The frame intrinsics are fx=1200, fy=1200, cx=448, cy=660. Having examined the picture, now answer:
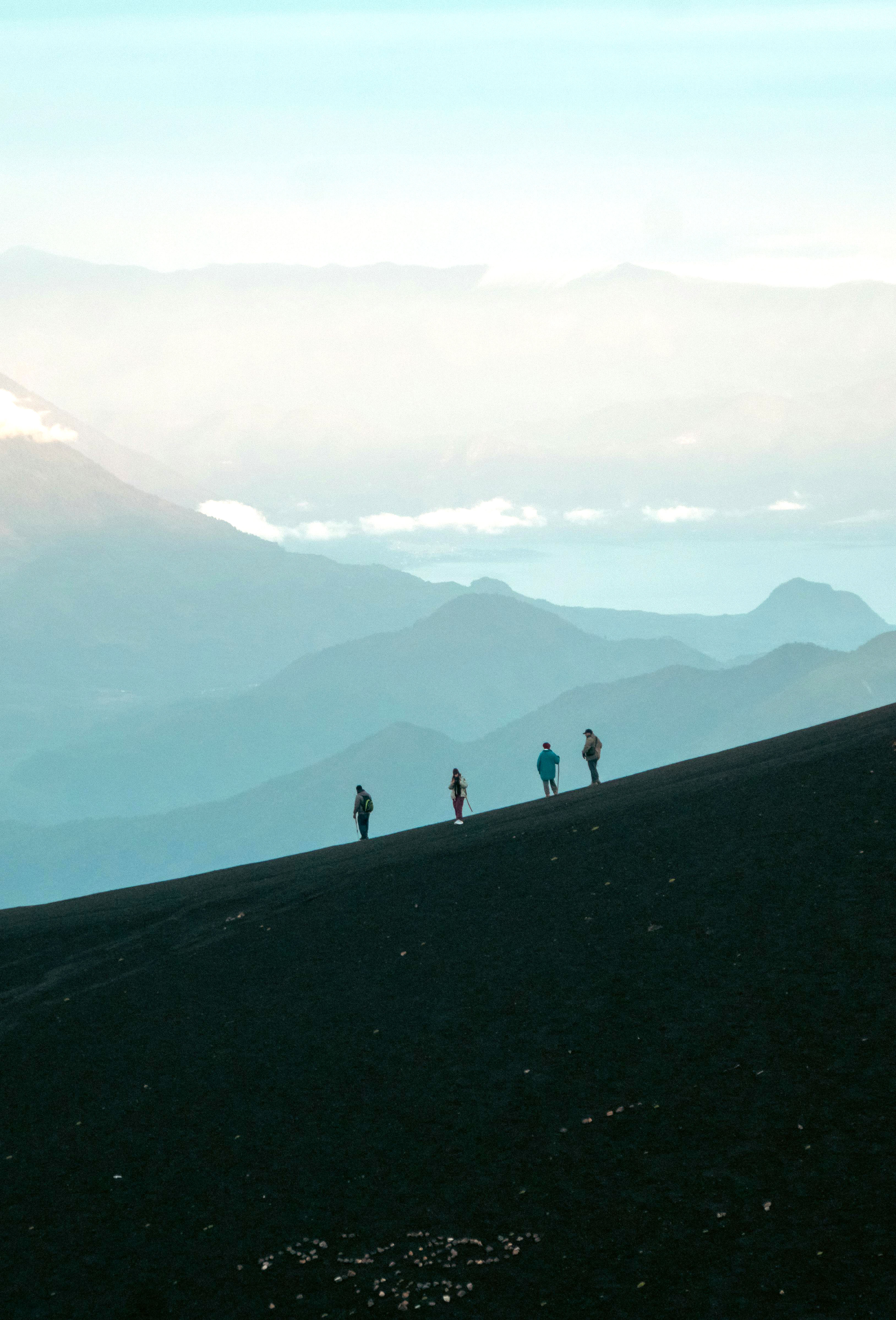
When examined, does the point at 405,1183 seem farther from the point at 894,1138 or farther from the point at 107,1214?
the point at 894,1138

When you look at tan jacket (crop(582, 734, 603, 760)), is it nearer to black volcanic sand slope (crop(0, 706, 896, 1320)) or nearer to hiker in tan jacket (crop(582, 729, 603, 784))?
hiker in tan jacket (crop(582, 729, 603, 784))

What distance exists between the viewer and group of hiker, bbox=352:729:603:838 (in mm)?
33031

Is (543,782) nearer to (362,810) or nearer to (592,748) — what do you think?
(592,748)

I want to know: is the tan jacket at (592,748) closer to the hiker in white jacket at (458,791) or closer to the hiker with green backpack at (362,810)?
the hiker in white jacket at (458,791)

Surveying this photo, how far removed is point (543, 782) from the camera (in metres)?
34.9

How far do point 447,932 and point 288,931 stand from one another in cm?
401

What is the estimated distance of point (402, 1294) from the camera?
10.4m

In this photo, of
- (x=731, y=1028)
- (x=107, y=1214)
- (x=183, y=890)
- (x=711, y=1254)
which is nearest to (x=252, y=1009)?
(x=107, y=1214)

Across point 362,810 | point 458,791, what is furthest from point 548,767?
point 362,810

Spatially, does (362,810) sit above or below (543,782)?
above

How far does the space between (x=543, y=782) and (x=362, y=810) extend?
5322 millimetres

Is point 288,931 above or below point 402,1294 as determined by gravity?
above

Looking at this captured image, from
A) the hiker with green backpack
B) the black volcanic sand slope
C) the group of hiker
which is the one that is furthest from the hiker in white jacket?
the black volcanic sand slope

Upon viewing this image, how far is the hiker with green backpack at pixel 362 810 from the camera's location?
34.1 metres
